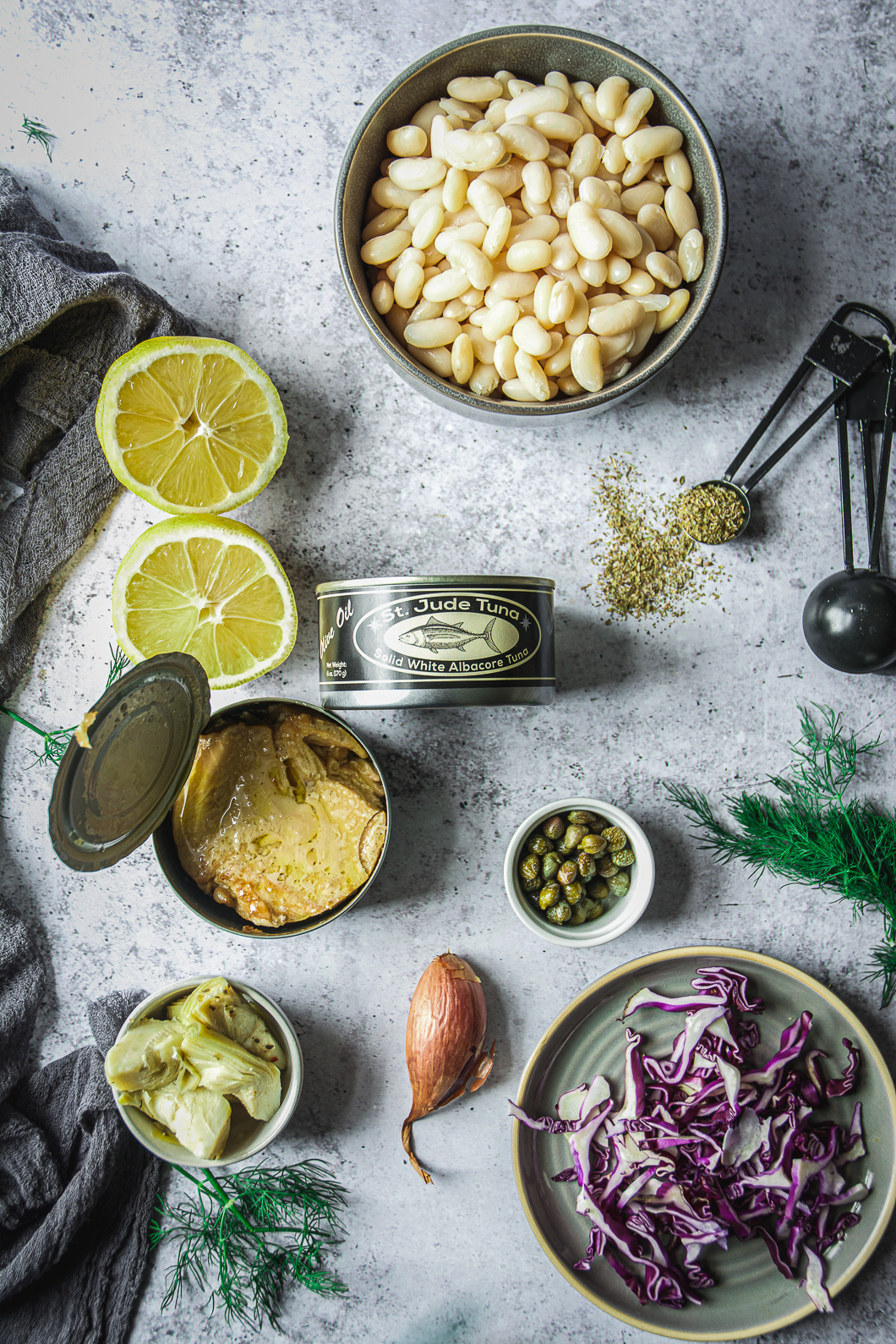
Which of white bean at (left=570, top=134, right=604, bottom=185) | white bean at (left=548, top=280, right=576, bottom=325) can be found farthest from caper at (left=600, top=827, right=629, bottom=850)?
white bean at (left=570, top=134, right=604, bottom=185)

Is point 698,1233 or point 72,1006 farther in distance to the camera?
point 72,1006

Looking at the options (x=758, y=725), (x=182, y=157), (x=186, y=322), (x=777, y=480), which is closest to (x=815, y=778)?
(x=758, y=725)

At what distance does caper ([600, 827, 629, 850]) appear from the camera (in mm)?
1251

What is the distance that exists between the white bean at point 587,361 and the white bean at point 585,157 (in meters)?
0.25

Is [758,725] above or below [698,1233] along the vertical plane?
above

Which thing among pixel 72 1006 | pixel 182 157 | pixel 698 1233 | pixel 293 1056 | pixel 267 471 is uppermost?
pixel 182 157

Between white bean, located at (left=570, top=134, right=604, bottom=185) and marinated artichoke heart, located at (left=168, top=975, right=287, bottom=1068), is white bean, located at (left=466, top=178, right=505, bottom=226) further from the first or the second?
marinated artichoke heart, located at (left=168, top=975, right=287, bottom=1068)

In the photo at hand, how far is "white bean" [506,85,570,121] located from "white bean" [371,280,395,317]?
305mm

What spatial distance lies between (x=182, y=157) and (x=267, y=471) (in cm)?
62

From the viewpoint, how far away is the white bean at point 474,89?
1144mm

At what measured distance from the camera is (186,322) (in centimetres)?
131

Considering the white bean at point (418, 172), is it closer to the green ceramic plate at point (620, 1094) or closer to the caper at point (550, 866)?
the caper at point (550, 866)

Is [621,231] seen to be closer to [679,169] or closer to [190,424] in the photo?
[679,169]

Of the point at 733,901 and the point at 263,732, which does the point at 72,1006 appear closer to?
the point at 263,732
